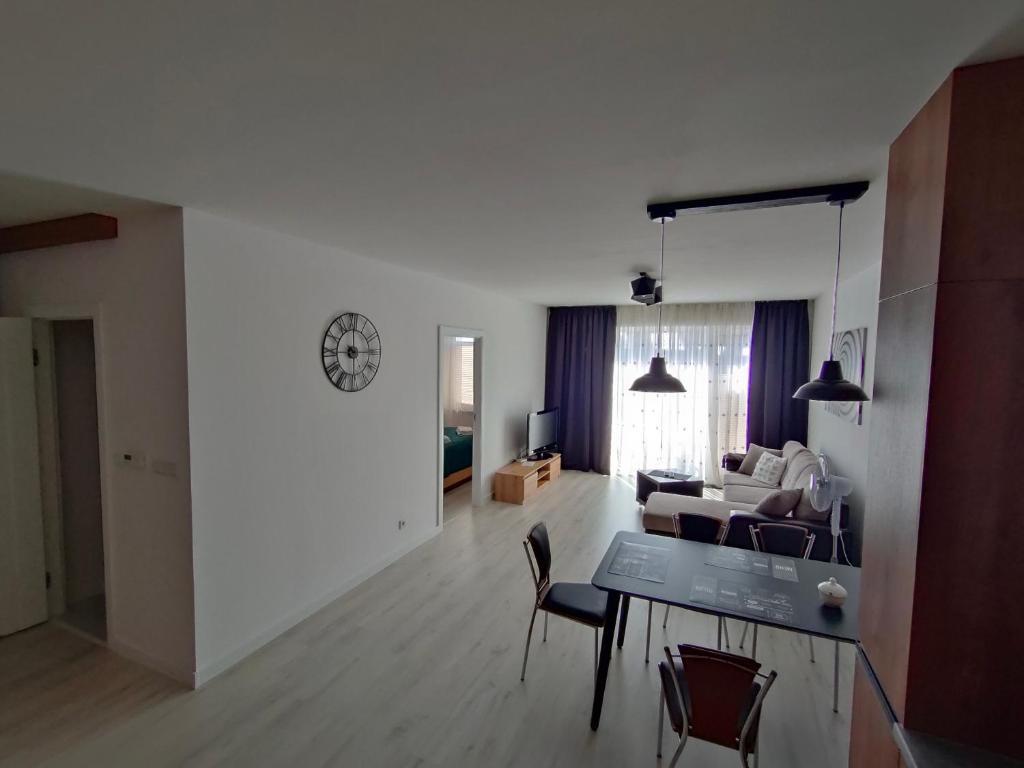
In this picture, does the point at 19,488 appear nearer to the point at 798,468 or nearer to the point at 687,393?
the point at 798,468

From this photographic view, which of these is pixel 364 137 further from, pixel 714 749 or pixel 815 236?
pixel 714 749

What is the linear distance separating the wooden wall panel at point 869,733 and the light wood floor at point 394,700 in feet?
1.93

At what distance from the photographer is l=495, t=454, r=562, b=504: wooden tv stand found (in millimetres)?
5844

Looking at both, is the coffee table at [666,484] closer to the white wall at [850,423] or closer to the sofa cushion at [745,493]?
the sofa cushion at [745,493]

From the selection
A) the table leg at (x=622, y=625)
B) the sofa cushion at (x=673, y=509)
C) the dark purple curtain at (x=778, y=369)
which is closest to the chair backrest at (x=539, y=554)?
the table leg at (x=622, y=625)

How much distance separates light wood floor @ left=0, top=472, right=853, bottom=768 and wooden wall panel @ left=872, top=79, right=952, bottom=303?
2.18 m

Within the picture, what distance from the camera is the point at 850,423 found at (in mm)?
Result: 4227

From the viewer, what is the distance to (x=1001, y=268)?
1.21 metres

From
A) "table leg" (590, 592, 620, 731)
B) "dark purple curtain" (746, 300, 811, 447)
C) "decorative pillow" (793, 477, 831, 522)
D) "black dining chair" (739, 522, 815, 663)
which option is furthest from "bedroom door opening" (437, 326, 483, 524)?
"dark purple curtain" (746, 300, 811, 447)

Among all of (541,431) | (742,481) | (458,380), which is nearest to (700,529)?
(742,481)

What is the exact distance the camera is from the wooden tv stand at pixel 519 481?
5844 mm

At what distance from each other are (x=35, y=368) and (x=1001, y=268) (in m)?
4.80

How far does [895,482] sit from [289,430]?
10.3 ft

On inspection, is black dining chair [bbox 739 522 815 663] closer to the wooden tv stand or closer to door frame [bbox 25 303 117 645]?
the wooden tv stand
